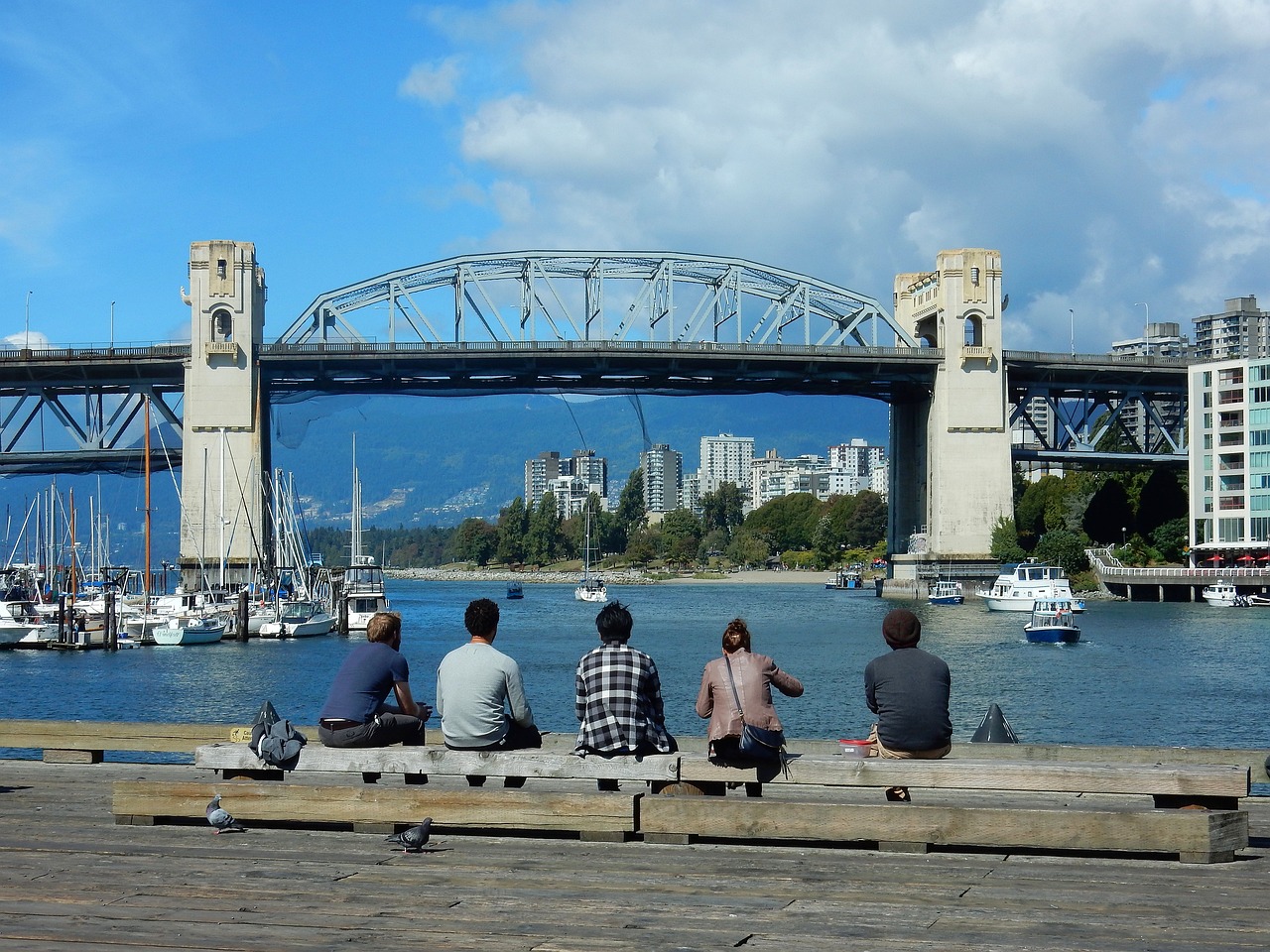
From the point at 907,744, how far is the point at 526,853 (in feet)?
8.94

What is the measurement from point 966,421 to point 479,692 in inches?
3503

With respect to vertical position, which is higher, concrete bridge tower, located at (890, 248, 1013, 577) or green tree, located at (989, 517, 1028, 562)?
concrete bridge tower, located at (890, 248, 1013, 577)

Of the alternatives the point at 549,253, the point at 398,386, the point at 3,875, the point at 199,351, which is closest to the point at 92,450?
the point at 199,351

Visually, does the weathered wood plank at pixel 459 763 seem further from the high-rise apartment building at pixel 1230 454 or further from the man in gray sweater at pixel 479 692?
the high-rise apartment building at pixel 1230 454

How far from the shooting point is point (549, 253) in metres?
105

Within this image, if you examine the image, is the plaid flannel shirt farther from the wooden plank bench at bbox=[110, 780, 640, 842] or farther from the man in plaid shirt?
the wooden plank bench at bbox=[110, 780, 640, 842]

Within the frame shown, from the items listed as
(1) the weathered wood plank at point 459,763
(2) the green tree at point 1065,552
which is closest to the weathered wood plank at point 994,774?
(1) the weathered wood plank at point 459,763

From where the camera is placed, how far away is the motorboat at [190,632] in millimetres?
69188

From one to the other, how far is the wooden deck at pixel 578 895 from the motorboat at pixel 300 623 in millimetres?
64703

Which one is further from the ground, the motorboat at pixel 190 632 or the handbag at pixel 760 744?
the handbag at pixel 760 744

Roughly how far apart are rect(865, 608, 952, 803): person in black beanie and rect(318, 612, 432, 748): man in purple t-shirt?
329cm

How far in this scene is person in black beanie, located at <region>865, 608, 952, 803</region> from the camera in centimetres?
1047

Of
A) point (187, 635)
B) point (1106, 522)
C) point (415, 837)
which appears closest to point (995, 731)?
point (415, 837)

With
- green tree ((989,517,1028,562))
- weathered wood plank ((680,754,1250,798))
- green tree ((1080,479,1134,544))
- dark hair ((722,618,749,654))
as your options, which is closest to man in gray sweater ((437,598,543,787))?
weathered wood plank ((680,754,1250,798))
